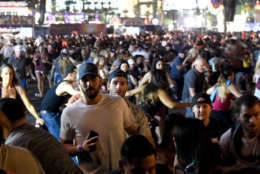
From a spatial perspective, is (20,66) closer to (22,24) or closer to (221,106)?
(221,106)

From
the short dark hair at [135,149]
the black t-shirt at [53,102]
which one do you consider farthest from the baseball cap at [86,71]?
the black t-shirt at [53,102]

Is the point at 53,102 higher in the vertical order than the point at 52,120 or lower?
higher

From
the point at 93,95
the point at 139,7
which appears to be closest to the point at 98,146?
the point at 93,95

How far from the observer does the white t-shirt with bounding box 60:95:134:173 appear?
13.9 ft

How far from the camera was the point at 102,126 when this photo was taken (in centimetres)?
426

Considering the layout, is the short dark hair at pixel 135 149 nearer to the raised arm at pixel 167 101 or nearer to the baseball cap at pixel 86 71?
the baseball cap at pixel 86 71

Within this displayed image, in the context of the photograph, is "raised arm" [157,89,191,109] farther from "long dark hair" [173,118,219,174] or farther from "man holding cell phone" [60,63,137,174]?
"long dark hair" [173,118,219,174]

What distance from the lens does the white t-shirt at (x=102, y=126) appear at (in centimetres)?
424

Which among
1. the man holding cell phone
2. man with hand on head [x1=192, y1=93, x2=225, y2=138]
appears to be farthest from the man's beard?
man with hand on head [x1=192, y1=93, x2=225, y2=138]

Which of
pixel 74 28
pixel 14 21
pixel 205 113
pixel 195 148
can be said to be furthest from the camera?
pixel 74 28

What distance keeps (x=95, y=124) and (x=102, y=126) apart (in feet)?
0.21

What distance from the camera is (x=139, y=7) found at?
13475cm

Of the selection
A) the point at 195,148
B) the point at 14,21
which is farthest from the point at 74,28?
the point at 195,148

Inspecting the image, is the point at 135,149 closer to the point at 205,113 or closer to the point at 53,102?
the point at 205,113
